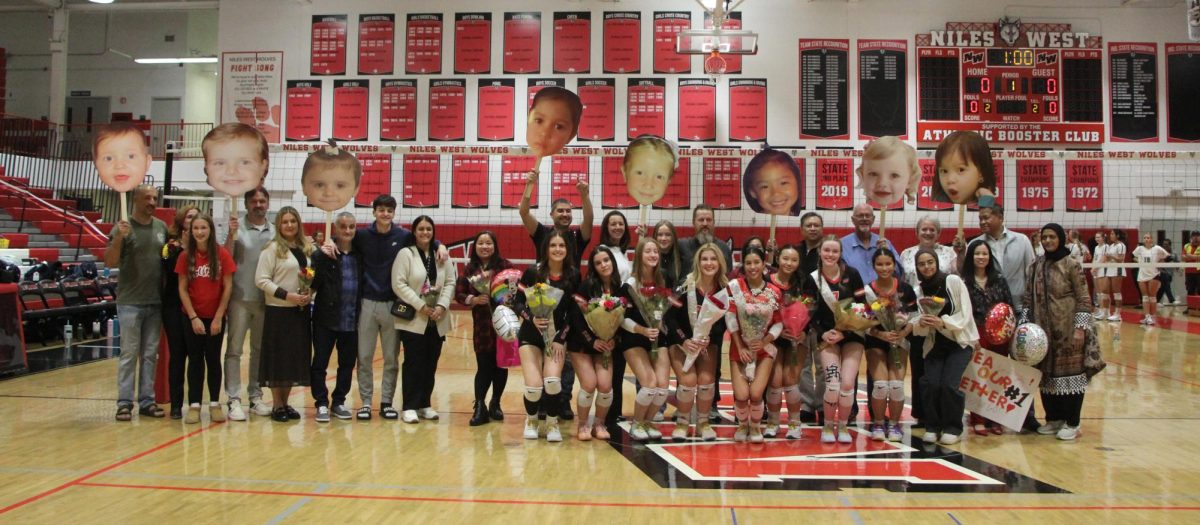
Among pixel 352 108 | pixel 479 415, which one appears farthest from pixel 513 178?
pixel 479 415

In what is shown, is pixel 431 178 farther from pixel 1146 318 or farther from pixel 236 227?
pixel 1146 318

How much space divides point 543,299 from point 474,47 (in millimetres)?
10318

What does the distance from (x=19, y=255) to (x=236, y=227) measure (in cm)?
888

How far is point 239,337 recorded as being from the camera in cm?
573

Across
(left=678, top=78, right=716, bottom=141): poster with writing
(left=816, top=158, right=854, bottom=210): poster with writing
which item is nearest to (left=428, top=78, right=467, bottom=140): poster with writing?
(left=678, top=78, right=716, bottom=141): poster with writing

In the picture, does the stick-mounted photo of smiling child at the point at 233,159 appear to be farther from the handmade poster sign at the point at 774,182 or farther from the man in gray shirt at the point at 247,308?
the handmade poster sign at the point at 774,182

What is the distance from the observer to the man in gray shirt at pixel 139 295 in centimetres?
563

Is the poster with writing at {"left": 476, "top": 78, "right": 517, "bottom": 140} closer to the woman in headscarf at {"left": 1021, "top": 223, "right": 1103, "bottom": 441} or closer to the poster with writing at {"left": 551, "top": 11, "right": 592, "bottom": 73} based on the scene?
the poster with writing at {"left": 551, "top": 11, "right": 592, "bottom": 73}

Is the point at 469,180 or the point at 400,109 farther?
the point at 400,109

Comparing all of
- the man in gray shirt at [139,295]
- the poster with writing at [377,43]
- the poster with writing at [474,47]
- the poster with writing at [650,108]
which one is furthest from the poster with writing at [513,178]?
the man in gray shirt at [139,295]

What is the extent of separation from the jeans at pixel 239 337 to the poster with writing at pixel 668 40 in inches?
391

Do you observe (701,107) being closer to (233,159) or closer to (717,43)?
(717,43)

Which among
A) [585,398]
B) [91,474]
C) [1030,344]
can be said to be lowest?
[91,474]

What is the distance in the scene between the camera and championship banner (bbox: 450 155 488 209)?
558 inches
